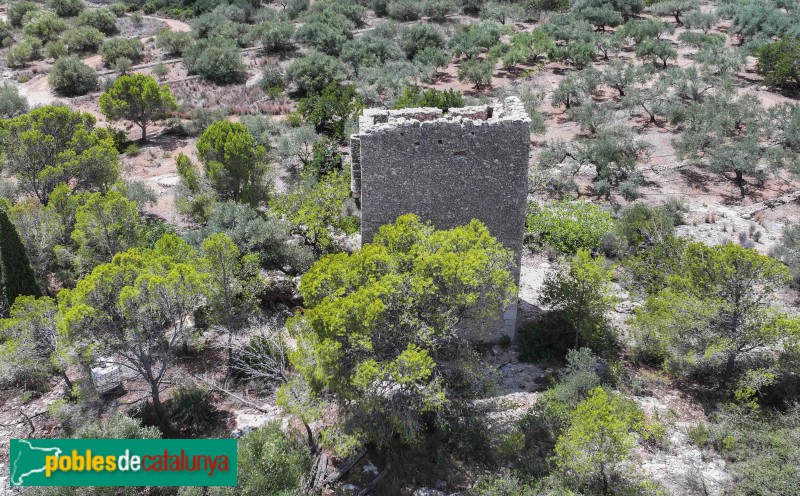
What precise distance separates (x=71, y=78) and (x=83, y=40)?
405 inches

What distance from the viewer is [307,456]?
13773mm

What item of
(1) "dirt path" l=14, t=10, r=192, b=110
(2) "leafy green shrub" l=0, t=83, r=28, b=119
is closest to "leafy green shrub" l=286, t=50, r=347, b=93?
(1) "dirt path" l=14, t=10, r=192, b=110

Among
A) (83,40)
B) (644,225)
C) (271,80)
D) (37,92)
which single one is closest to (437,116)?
(644,225)

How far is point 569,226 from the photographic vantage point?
73.4 feet

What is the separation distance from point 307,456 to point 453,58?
4009cm

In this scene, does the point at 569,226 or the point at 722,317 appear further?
the point at 569,226

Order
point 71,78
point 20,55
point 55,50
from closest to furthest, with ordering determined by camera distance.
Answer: point 71,78 → point 20,55 → point 55,50

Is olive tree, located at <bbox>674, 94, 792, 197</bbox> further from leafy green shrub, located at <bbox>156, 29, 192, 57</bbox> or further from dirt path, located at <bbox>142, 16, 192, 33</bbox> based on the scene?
dirt path, located at <bbox>142, 16, 192, 33</bbox>

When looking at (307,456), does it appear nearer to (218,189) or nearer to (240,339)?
(240,339)

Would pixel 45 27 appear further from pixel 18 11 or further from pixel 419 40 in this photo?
pixel 419 40

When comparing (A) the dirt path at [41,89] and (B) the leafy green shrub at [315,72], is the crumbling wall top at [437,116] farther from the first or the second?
(A) the dirt path at [41,89]

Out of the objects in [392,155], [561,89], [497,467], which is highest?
[392,155]

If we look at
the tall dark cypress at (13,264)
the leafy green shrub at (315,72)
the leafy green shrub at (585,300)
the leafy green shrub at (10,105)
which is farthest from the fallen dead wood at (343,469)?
the leafy green shrub at (10,105)

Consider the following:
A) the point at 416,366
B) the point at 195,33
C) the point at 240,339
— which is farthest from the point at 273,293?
the point at 195,33
